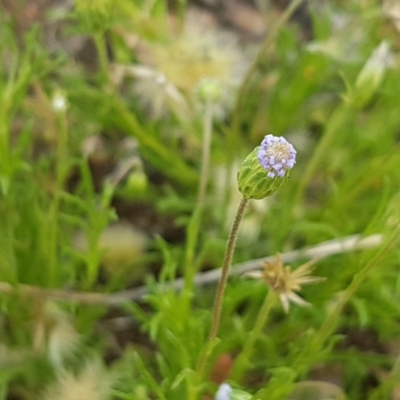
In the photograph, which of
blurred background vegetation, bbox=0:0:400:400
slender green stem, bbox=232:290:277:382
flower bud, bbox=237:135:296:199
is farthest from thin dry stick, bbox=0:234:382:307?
flower bud, bbox=237:135:296:199

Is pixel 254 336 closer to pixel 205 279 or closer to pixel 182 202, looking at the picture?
pixel 205 279

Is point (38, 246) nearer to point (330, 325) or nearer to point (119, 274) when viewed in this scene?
point (119, 274)

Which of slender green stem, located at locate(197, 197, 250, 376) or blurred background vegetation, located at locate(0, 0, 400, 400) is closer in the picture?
slender green stem, located at locate(197, 197, 250, 376)

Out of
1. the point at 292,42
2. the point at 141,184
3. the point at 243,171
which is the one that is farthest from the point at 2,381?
the point at 292,42

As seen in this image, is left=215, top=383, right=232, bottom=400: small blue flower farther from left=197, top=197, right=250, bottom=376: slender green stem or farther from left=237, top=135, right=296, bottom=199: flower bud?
left=237, top=135, right=296, bottom=199: flower bud

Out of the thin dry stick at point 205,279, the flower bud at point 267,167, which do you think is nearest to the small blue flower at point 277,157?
the flower bud at point 267,167

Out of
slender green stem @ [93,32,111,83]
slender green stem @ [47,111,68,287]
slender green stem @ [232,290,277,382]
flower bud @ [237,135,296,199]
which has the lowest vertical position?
slender green stem @ [232,290,277,382]

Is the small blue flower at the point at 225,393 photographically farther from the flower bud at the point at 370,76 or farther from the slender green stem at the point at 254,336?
the flower bud at the point at 370,76
